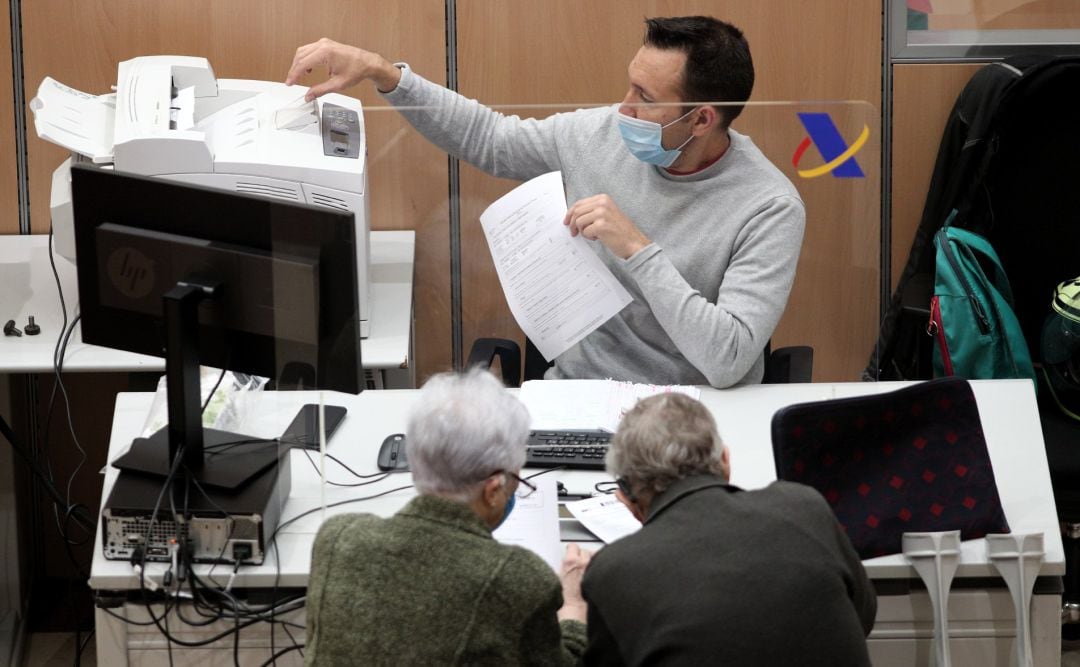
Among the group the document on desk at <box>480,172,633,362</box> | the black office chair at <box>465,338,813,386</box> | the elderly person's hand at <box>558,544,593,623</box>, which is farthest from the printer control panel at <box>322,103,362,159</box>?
the elderly person's hand at <box>558,544,593,623</box>

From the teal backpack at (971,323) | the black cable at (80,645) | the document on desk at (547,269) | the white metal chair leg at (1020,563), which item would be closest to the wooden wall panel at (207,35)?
the document on desk at (547,269)

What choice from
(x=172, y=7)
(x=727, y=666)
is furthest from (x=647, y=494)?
(x=172, y=7)

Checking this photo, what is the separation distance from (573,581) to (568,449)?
1.27 feet

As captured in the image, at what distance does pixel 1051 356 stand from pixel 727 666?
6.21 feet

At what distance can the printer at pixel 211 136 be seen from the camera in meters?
2.59

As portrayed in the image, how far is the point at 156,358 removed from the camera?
2.51m

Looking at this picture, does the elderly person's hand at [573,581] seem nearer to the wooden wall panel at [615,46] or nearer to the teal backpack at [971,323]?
the teal backpack at [971,323]

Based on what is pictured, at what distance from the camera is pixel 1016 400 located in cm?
234

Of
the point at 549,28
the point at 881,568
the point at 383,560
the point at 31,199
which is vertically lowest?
the point at 881,568

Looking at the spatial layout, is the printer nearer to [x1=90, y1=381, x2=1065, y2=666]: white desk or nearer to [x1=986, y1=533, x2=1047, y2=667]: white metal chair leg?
[x1=90, y1=381, x2=1065, y2=666]: white desk

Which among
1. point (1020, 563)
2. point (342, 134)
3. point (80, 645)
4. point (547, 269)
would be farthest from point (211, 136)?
point (1020, 563)

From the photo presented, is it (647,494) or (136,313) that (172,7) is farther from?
(647,494)

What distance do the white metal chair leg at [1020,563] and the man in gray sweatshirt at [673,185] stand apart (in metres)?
0.64

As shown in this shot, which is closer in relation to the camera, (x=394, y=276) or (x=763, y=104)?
(x=763, y=104)
